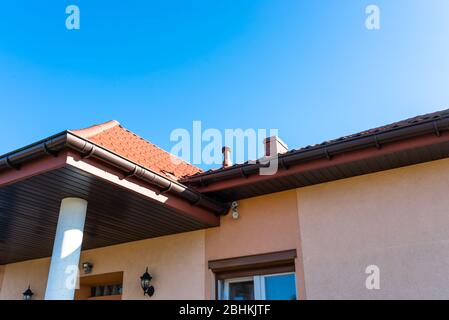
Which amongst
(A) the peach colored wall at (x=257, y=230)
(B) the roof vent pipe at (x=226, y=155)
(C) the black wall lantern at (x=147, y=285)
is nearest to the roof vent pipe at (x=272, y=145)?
(A) the peach colored wall at (x=257, y=230)

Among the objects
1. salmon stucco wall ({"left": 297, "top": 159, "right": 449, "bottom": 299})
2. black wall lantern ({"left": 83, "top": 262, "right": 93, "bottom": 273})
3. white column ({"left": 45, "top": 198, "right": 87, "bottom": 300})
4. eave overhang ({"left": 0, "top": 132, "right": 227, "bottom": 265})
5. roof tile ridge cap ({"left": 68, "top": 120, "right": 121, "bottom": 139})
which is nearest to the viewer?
eave overhang ({"left": 0, "top": 132, "right": 227, "bottom": 265})

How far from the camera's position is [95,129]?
28.0ft

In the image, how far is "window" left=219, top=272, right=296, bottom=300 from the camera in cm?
771

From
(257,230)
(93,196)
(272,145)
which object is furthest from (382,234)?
(93,196)

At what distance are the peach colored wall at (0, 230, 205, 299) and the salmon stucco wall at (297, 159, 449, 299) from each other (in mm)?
2406

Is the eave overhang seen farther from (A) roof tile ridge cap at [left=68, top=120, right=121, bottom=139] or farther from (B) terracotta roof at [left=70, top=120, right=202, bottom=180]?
(A) roof tile ridge cap at [left=68, top=120, right=121, bottom=139]

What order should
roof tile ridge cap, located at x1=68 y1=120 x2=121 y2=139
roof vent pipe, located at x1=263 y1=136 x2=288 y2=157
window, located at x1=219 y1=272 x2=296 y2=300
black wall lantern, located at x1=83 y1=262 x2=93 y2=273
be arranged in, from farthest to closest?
black wall lantern, located at x1=83 y1=262 x2=93 y2=273 → roof vent pipe, located at x1=263 y1=136 x2=288 y2=157 → roof tile ridge cap, located at x1=68 y1=120 x2=121 y2=139 → window, located at x1=219 y1=272 x2=296 y2=300

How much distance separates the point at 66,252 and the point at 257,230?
137 inches

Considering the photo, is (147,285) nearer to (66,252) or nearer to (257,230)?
(66,252)

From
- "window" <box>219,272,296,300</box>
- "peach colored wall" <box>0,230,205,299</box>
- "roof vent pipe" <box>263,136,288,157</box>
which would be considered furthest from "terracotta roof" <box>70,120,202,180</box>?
"window" <box>219,272,296,300</box>

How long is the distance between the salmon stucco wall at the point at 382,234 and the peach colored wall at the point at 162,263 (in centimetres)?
241
